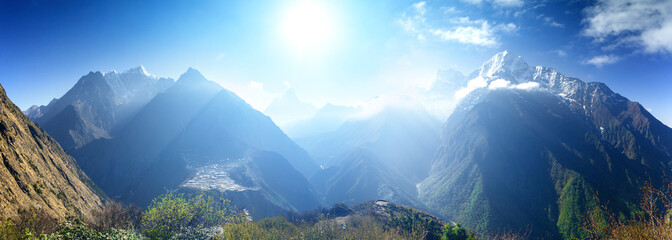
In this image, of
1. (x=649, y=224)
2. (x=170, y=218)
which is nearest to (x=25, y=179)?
(x=170, y=218)

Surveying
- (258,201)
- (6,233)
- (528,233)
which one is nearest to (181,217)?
(6,233)

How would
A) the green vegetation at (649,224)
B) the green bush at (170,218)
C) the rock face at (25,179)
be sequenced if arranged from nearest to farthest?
1. the green vegetation at (649,224)
2. the rock face at (25,179)
3. the green bush at (170,218)

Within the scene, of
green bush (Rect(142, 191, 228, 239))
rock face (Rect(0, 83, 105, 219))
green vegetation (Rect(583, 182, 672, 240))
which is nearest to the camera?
green vegetation (Rect(583, 182, 672, 240))

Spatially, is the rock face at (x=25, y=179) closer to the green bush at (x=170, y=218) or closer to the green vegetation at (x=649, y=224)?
the green bush at (x=170, y=218)

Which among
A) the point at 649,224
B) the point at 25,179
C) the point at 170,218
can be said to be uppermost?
the point at 649,224

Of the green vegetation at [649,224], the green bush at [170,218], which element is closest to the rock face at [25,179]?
the green bush at [170,218]

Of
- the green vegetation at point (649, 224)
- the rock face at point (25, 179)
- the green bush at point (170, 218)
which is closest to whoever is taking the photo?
the green vegetation at point (649, 224)

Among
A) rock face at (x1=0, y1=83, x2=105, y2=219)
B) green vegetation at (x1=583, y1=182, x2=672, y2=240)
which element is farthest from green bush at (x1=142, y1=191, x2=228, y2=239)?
green vegetation at (x1=583, y1=182, x2=672, y2=240)

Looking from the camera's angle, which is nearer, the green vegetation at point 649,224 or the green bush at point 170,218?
the green vegetation at point 649,224

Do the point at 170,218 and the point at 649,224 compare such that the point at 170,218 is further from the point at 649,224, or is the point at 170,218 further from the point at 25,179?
the point at 649,224

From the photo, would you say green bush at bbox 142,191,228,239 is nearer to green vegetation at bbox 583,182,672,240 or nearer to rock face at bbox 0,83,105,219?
rock face at bbox 0,83,105,219

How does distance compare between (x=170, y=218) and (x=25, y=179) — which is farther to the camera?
(x=25, y=179)
